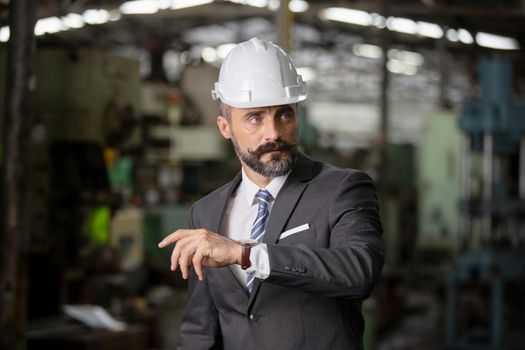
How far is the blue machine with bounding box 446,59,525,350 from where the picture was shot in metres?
6.43

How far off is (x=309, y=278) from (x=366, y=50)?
1632 cm

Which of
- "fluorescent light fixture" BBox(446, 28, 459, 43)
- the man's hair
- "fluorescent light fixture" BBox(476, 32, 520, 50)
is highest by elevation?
"fluorescent light fixture" BBox(446, 28, 459, 43)

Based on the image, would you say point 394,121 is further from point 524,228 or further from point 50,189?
point 50,189

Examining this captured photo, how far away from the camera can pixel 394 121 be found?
2388 centimetres

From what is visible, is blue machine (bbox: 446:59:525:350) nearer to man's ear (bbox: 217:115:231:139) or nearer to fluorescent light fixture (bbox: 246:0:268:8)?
man's ear (bbox: 217:115:231:139)

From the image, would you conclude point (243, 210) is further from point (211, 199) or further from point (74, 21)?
point (74, 21)

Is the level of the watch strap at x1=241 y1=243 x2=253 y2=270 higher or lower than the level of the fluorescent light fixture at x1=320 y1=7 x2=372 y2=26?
lower

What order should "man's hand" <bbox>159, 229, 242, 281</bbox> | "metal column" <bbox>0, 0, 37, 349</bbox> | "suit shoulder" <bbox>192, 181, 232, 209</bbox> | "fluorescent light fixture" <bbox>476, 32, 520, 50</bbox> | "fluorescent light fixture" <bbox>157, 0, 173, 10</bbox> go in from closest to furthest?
"man's hand" <bbox>159, 229, 242, 281</bbox>, "suit shoulder" <bbox>192, 181, 232, 209</bbox>, "metal column" <bbox>0, 0, 37, 349</bbox>, "fluorescent light fixture" <bbox>157, 0, 173, 10</bbox>, "fluorescent light fixture" <bbox>476, 32, 520, 50</bbox>

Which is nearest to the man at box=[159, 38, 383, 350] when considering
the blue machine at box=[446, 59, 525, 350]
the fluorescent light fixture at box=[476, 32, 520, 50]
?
the blue machine at box=[446, 59, 525, 350]

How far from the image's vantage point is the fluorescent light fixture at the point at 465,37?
1353 cm

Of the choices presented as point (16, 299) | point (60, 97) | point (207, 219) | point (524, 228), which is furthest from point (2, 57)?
point (524, 228)

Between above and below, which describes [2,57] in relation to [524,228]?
above

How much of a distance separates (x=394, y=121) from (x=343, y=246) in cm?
2256

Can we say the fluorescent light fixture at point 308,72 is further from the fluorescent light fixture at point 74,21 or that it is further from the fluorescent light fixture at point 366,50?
the fluorescent light fixture at point 74,21
